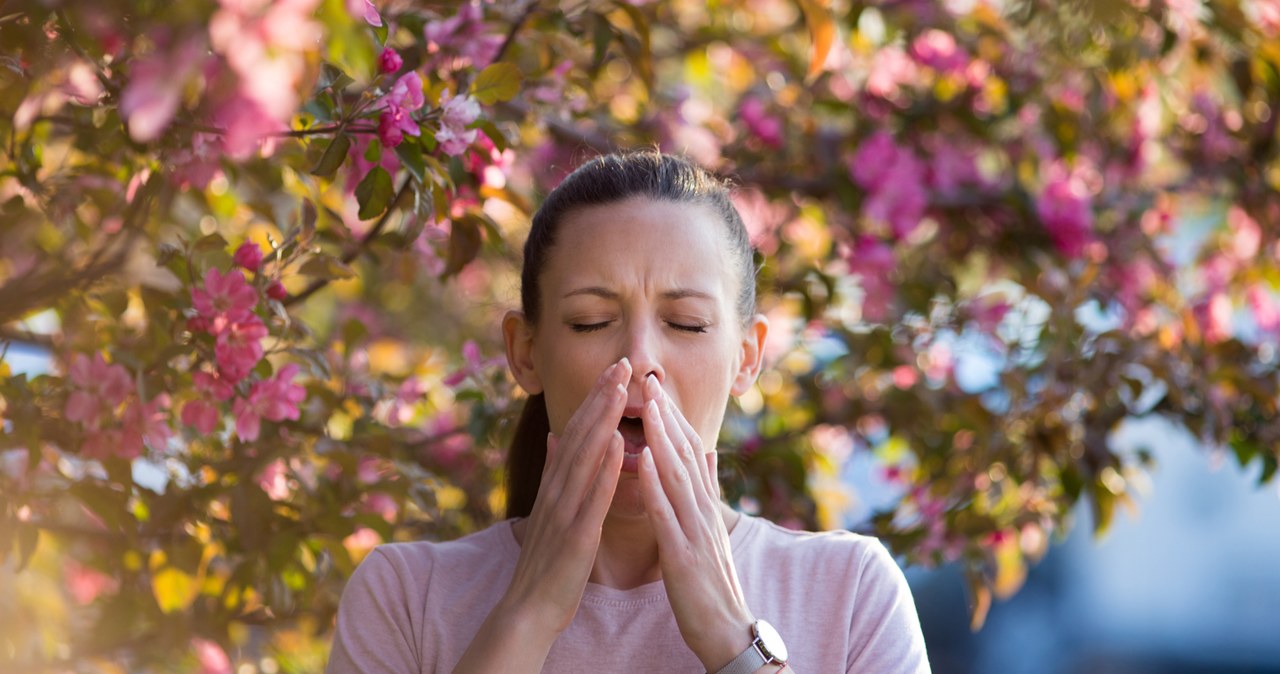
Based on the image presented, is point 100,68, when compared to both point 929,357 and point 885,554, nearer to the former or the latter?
point 885,554

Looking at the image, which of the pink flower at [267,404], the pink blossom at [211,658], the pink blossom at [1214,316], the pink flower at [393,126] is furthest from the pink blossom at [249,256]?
the pink blossom at [1214,316]

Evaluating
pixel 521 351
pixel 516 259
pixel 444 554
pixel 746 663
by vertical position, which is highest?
pixel 516 259

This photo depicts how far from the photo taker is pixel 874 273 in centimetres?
328

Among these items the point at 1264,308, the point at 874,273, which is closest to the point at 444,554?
the point at 874,273

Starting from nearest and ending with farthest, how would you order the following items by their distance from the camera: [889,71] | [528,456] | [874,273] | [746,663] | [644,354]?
1. [746,663]
2. [644,354]
3. [528,456]
4. [874,273]
5. [889,71]

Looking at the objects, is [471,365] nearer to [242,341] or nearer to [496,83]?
[242,341]

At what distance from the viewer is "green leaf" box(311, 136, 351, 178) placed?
5.95 ft

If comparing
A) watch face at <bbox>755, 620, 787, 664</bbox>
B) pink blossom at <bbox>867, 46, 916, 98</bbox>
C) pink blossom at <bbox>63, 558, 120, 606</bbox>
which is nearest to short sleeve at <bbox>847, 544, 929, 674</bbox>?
watch face at <bbox>755, 620, 787, 664</bbox>

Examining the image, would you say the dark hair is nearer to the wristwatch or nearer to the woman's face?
the woman's face

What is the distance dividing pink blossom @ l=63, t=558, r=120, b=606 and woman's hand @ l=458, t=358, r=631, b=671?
4.76ft

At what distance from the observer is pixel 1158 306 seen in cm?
335

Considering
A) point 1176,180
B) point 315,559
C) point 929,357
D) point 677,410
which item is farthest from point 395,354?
point 677,410

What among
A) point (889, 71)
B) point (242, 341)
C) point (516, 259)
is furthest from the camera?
point (889, 71)

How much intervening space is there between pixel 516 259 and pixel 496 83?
665 millimetres
